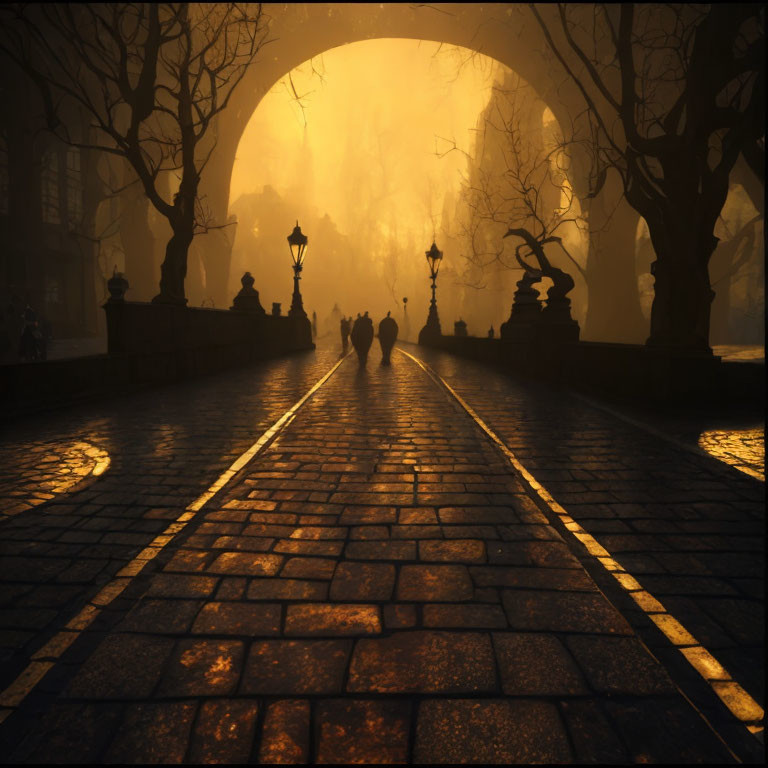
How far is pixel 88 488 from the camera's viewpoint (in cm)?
449

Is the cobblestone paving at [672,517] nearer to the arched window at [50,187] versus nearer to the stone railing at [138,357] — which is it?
the stone railing at [138,357]

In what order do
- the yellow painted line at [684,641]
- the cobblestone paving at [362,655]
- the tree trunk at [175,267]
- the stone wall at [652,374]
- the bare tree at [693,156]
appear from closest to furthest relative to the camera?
the cobblestone paving at [362,655] → the yellow painted line at [684,641] → the stone wall at [652,374] → the bare tree at [693,156] → the tree trunk at [175,267]

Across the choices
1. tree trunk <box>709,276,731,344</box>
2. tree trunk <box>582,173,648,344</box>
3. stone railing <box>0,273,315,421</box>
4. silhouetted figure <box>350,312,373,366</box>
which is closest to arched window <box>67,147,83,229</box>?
stone railing <box>0,273,315,421</box>

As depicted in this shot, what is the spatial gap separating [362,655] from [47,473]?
4.02m

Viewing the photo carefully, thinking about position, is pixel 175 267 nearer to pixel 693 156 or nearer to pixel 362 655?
pixel 693 156

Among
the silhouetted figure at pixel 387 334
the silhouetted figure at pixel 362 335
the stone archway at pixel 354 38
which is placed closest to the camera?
the silhouetted figure at pixel 362 335

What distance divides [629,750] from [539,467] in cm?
369

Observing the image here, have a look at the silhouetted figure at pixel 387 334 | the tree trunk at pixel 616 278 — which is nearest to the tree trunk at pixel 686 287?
the silhouetted figure at pixel 387 334

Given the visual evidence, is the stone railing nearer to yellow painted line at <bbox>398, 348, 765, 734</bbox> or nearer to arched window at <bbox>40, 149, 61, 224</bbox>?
yellow painted line at <bbox>398, 348, 765, 734</bbox>

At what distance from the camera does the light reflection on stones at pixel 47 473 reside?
13.9ft

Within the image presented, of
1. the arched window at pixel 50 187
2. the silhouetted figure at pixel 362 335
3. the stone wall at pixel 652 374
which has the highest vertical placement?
the arched window at pixel 50 187

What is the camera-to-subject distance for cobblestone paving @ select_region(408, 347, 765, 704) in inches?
99.4

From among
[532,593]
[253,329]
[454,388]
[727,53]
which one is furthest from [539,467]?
[253,329]

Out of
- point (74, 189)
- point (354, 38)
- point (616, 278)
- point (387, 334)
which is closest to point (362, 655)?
point (387, 334)
